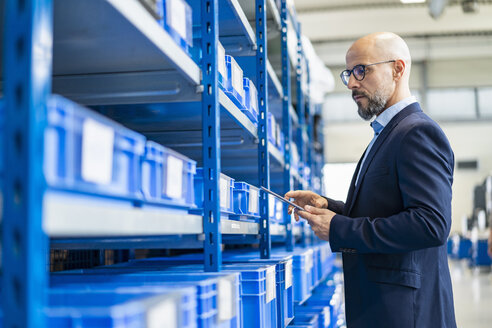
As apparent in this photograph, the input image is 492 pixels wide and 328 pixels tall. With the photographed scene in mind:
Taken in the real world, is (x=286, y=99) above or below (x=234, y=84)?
above

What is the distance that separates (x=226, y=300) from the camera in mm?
1370

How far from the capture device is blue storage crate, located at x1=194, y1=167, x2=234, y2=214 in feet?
5.34

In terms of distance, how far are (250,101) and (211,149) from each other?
662 millimetres

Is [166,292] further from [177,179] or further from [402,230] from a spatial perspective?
[402,230]

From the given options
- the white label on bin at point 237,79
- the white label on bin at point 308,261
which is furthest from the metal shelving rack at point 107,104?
the white label on bin at point 308,261

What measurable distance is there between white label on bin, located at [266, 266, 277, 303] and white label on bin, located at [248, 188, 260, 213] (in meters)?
0.32

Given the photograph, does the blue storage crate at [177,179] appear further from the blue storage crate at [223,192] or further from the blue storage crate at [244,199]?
the blue storage crate at [244,199]

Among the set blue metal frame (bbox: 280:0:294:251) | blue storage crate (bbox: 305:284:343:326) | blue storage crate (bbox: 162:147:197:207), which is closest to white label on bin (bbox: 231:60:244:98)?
blue storage crate (bbox: 162:147:197:207)

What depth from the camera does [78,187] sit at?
86 centimetres

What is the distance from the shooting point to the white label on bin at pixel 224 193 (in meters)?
1.77

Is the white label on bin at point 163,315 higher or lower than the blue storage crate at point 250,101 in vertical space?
lower

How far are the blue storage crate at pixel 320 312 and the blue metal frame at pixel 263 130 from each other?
773 mm

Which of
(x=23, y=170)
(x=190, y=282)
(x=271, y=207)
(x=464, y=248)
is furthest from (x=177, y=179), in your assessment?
(x=464, y=248)

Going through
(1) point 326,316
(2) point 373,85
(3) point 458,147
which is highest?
(3) point 458,147
